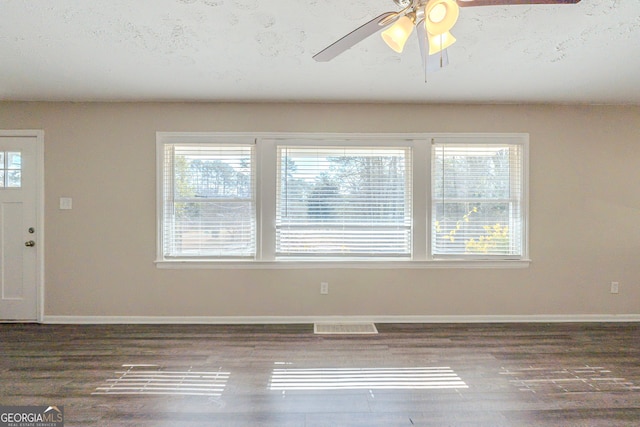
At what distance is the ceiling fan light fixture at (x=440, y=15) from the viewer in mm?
1509

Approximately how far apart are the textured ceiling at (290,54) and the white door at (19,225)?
0.56m

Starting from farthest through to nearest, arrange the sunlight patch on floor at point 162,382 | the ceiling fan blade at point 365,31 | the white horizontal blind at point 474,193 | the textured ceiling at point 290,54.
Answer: the white horizontal blind at point 474,193 → the sunlight patch on floor at point 162,382 → the textured ceiling at point 290,54 → the ceiling fan blade at point 365,31

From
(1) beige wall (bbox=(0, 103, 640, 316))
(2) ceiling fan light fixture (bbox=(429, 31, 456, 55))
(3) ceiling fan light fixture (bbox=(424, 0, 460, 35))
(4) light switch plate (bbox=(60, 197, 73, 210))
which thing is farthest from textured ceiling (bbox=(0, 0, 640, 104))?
(4) light switch plate (bbox=(60, 197, 73, 210))

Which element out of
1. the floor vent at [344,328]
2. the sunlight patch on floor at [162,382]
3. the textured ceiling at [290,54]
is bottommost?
the sunlight patch on floor at [162,382]

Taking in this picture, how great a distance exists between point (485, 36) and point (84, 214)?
13.2ft

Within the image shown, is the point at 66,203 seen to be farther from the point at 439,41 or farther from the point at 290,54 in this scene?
the point at 439,41

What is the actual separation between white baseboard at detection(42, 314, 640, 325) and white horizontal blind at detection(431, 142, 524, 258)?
685 millimetres

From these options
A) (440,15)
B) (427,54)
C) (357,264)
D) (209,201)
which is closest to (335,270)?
(357,264)

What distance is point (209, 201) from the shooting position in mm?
3652

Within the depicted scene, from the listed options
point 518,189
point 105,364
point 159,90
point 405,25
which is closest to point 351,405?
point 105,364

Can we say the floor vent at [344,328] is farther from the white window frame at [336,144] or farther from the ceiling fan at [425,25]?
the ceiling fan at [425,25]

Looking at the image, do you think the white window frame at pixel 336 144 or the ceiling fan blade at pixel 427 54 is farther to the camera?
the white window frame at pixel 336 144
